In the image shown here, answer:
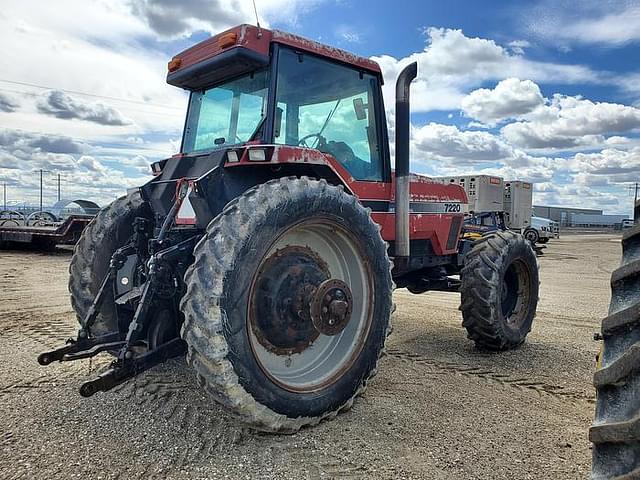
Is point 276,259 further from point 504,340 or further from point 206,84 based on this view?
point 504,340

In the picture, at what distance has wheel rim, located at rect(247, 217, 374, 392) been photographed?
10.9 ft

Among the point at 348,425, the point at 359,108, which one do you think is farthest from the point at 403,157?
the point at 348,425

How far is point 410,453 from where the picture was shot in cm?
299

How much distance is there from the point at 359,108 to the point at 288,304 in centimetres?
204

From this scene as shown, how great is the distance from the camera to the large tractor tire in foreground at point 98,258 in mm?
4141

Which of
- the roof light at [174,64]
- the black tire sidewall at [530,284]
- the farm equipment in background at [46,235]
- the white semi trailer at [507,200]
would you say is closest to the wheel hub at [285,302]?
the roof light at [174,64]

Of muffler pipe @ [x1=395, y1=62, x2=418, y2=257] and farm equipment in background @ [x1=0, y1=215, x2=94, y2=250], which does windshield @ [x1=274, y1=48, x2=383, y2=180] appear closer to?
muffler pipe @ [x1=395, y1=62, x2=418, y2=257]

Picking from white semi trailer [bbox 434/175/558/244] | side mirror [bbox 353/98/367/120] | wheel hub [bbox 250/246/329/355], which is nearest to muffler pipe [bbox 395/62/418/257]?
side mirror [bbox 353/98/367/120]

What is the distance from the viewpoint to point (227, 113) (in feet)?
14.3

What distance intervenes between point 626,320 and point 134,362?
251cm

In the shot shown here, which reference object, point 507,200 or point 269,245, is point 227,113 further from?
point 507,200

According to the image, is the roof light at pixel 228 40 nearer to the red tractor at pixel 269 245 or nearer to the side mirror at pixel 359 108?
the red tractor at pixel 269 245

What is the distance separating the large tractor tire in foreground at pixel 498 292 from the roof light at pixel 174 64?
3245 millimetres

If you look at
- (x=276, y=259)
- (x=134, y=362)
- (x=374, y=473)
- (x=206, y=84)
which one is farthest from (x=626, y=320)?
(x=206, y=84)
